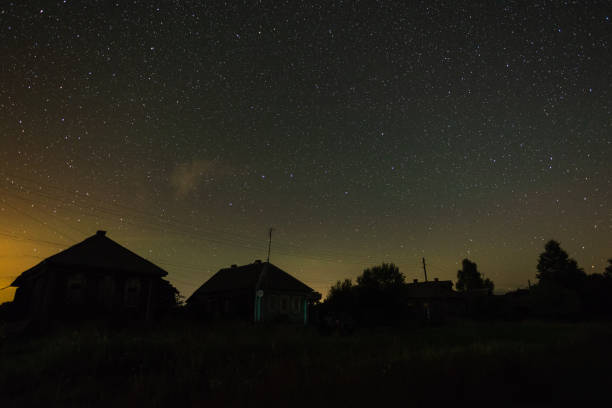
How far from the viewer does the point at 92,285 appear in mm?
20875

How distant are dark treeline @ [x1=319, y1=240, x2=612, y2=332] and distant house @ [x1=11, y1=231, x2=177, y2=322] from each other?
1220cm

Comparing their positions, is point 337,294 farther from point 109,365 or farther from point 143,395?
point 143,395

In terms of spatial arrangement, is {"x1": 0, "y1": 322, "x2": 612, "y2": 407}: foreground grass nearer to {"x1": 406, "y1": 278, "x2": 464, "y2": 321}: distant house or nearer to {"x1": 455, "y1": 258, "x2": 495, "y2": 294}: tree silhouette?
{"x1": 406, "y1": 278, "x2": 464, "y2": 321}: distant house

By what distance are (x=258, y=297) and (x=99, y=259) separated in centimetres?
1291

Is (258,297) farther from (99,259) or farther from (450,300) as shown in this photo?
(450,300)

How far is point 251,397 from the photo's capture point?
4180mm

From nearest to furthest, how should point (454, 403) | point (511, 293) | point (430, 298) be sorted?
point (454, 403) → point (430, 298) → point (511, 293)

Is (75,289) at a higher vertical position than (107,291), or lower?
higher

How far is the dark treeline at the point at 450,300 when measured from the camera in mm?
27734

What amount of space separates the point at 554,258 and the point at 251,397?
7403cm

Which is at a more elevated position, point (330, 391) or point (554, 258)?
point (554, 258)

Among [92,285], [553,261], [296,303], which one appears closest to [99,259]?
[92,285]

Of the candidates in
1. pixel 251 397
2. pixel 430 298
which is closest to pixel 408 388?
pixel 251 397

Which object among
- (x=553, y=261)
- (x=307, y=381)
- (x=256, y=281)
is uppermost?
(x=553, y=261)
